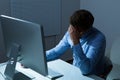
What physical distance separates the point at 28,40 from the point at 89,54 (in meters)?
0.61

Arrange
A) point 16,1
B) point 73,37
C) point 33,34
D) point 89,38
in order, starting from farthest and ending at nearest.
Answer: point 16,1 < point 89,38 < point 73,37 < point 33,34

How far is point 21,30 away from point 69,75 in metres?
0.53

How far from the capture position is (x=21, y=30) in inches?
58.9

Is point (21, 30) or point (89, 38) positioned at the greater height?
point (21, 30)

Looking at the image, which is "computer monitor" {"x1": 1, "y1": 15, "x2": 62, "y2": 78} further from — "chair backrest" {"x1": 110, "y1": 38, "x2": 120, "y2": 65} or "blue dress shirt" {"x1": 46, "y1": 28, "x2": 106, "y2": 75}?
"chair backrest" {"x1": 110, "y1": 38, "x2": 120, "y2": 65}

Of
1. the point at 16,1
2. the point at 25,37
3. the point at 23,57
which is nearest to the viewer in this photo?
the point at 25,37

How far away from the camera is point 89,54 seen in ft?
→ 6.25

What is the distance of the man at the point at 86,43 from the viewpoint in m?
1.84

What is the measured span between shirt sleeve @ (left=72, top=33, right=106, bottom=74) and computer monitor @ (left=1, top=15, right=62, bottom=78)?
241 mm

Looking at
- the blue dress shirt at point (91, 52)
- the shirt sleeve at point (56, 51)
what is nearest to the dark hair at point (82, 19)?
the blue dress shirt at point (91, 52)

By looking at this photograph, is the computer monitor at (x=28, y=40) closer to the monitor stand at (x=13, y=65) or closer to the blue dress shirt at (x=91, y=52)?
the monitor stand at (x=13, y=65)

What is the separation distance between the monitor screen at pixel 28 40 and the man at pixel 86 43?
16.6 inches

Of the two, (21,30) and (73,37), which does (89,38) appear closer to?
(73,37)

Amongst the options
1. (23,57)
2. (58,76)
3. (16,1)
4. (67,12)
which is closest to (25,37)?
(23,57)
